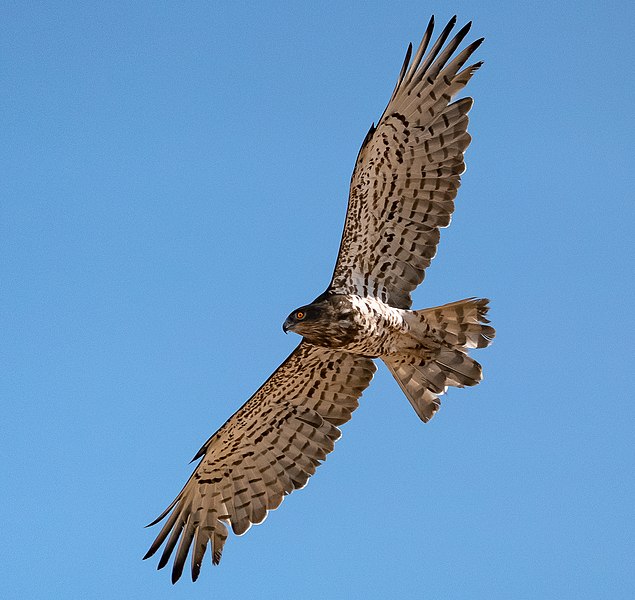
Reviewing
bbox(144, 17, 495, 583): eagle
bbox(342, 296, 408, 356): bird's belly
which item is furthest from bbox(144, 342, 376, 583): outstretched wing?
bbox(342, 296, 408, 356): bird's belly

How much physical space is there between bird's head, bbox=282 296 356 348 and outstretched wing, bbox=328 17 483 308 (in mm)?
439

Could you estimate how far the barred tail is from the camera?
10742 mm

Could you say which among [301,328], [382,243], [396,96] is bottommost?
[301,328]

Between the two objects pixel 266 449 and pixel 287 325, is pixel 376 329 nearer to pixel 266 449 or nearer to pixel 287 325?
pixel 287 325

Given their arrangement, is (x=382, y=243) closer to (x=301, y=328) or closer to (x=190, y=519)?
(x=301, y=328)

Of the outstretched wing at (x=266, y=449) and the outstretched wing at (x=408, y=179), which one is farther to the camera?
the outstretched wing at (x=266, y=449)

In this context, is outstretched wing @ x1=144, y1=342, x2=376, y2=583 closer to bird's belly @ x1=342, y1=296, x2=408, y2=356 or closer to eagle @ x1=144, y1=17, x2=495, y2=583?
eagle @ x1=144, y1=17, x2=495, y2=583

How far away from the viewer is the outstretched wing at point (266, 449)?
11.4 metres

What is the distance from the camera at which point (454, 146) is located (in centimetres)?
1067

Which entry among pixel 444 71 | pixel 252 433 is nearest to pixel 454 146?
pixel 444 71

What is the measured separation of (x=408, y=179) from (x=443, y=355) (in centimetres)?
176

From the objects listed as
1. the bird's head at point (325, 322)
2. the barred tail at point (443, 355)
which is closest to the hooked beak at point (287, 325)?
the bird's head at point (325, 322)

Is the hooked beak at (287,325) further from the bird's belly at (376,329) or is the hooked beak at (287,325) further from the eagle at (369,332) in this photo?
the bird's belly at (376,329)

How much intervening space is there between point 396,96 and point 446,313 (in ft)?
7.10
